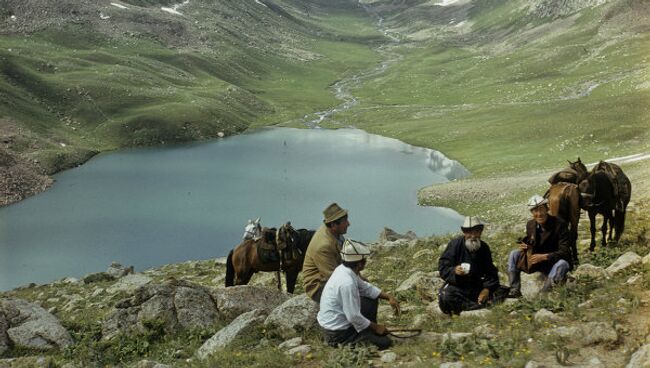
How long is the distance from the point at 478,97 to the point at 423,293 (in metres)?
126

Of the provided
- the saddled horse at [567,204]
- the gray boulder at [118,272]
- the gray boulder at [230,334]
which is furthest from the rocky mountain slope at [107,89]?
the saddled horse at [567,204]

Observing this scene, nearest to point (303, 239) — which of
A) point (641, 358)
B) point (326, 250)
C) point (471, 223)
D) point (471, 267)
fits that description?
point (326, 250)

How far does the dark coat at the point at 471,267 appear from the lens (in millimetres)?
15281

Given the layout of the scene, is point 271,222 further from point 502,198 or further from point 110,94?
point 110,94

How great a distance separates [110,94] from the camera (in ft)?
426

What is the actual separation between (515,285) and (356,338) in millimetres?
5767

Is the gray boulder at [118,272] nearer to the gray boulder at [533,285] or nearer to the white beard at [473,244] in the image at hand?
the white beard at [473,244]

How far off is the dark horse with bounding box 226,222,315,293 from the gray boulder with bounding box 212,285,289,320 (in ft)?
7.91

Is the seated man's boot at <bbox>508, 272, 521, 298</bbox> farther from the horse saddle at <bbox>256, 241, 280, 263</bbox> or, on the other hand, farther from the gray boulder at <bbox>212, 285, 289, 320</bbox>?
the horse saddle at <bbox>256, 241, 280, 263</bbox>

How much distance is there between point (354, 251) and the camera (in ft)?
40.9

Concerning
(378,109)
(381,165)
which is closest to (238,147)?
(381,165)

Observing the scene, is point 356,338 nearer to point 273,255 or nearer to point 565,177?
point 273,255

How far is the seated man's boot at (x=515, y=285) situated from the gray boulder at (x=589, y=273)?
4.96ft

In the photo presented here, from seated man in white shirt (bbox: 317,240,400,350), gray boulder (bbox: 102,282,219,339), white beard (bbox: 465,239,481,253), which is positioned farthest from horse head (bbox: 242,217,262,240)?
white beard (bbox: 465,239,481,253)
